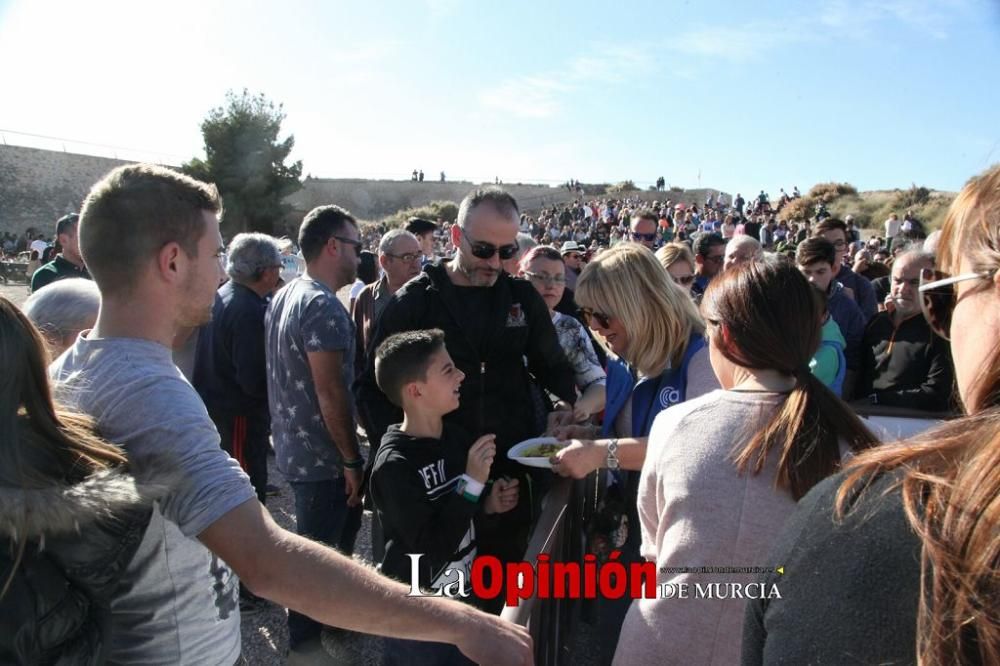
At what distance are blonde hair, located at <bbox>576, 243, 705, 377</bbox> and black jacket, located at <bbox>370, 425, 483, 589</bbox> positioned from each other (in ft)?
3.23

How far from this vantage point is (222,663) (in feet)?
5.16

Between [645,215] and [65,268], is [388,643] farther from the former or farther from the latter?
[645,215]

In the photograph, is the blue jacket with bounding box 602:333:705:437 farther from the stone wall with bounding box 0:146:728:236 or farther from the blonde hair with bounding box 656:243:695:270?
the stone wall with bounding box 0:146:728:236

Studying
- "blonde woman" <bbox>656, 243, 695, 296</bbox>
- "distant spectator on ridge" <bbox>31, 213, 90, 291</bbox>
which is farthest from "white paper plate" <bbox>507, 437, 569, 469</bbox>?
"distant spectator on ridge" <bbox>31, 213, 90, 291</bbox>

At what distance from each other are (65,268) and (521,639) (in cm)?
529

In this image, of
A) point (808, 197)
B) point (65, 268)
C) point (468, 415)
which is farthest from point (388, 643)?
point (808, 197)

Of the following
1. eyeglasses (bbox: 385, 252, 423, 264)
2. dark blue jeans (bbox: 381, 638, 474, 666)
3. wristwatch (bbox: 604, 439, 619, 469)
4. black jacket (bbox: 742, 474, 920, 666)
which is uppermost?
eyeglasses (bbox: 385, 252, 423, 264)

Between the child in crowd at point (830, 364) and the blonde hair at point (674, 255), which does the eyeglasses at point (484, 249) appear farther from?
the blonde hair at point (674, 255)

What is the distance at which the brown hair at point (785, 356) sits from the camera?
152 cm

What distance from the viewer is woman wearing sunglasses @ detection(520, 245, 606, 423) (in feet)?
11.0

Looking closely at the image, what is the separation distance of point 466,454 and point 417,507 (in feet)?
1.26

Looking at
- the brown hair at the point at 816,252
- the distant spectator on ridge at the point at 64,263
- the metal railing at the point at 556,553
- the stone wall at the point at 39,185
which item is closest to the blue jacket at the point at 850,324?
the brown hair at the point at 816,252

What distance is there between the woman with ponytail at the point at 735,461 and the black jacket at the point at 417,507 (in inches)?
33.5

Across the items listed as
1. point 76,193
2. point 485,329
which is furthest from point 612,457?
point 76,193
